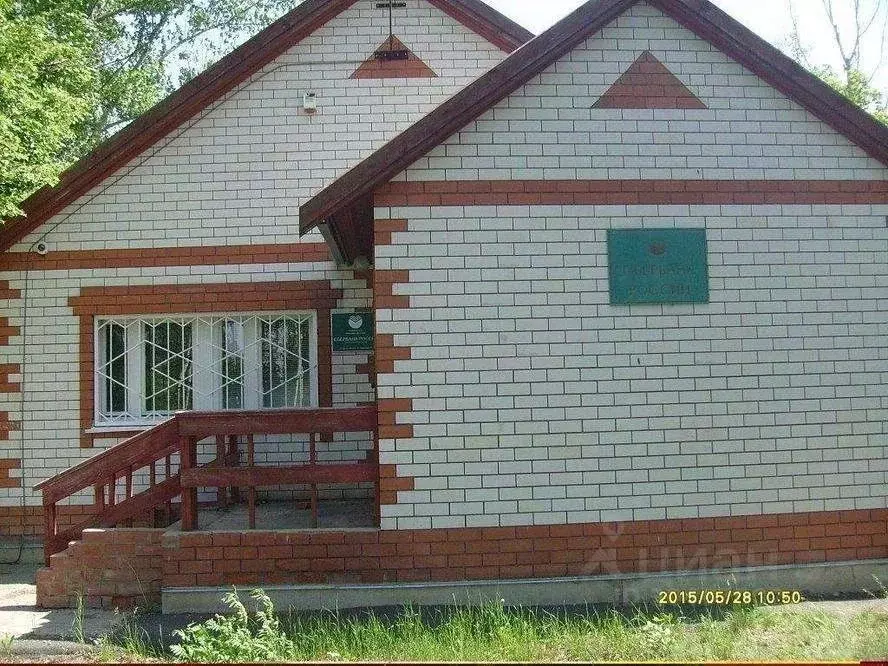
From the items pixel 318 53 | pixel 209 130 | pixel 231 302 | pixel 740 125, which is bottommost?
pixel 231 302

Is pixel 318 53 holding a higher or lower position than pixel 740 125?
higher

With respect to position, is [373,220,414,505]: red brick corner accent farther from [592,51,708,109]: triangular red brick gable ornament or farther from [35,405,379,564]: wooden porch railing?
[592,51,708,109]: triangular red brick gable ornament

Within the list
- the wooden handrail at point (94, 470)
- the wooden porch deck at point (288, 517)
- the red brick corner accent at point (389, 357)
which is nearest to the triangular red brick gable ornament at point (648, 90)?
the red brick corner accent at point (389, 357)

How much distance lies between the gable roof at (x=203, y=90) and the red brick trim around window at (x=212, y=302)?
3.49 feet

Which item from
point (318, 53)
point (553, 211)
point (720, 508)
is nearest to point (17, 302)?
point (318, 53)

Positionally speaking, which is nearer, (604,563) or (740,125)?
(604,563)

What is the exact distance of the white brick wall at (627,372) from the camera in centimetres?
661

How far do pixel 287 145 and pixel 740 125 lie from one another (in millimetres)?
4890

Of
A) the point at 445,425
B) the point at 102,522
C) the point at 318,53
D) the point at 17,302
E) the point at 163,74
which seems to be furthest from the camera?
the point at 163,74

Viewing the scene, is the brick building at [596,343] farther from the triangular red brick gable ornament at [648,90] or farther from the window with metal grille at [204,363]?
the window with metal grille at [204,363]

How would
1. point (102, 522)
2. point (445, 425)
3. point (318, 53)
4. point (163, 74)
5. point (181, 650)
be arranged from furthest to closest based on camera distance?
point (163, 74)
point (318, 53)
point (102, 522)
point (445, 425)
point (181, 650)

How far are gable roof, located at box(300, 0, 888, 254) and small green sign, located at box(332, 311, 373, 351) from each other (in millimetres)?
1831

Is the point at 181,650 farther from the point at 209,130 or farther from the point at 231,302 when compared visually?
the point at 209,130

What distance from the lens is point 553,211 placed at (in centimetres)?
684
